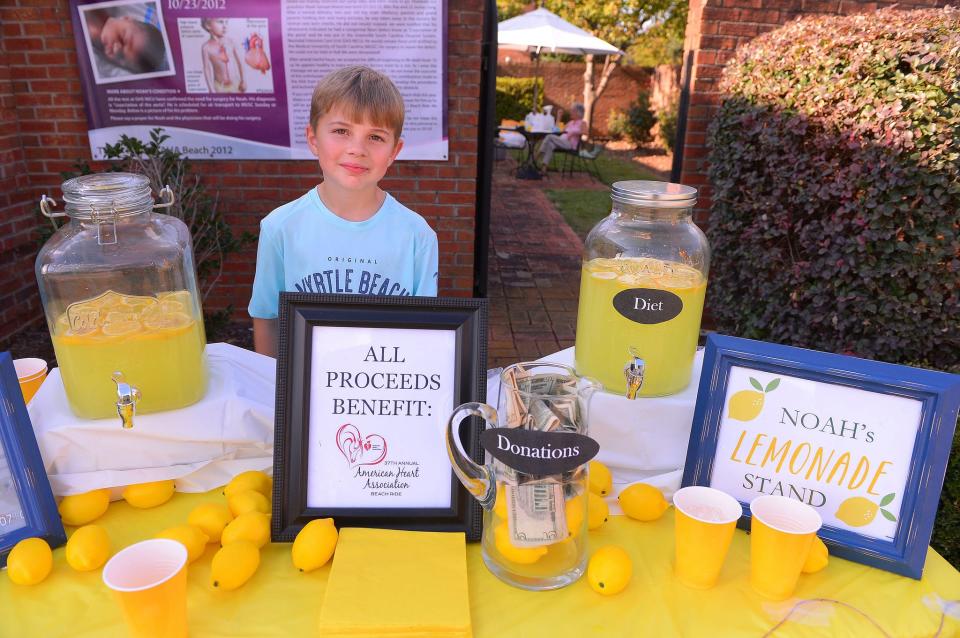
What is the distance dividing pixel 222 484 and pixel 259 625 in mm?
452

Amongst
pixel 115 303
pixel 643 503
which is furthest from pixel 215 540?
pixel 643 503

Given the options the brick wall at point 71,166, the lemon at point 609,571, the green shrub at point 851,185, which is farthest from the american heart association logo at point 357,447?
the brick wall at point 71,166

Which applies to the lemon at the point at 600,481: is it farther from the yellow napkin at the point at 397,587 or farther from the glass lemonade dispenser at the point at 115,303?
the glass lemonade dispenser at the point at 115,303

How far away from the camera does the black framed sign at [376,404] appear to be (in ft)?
3.92

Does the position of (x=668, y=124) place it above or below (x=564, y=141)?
above

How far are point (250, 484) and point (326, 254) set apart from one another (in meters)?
0.77

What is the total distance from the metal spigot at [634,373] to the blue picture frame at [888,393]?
0.13m

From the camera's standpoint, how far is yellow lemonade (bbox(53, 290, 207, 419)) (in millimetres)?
1210

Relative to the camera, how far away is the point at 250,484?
129cm

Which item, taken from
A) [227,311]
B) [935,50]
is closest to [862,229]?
[935,50]

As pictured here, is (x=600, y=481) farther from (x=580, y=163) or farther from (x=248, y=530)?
(x=580, y=163)

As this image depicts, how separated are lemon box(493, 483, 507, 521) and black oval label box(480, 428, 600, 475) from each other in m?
0.08

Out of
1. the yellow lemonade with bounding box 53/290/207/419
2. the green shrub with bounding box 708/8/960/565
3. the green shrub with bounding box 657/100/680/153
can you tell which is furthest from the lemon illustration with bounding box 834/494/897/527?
the green shrub with bounding box 657/100/680/153

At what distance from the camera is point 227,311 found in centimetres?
411
